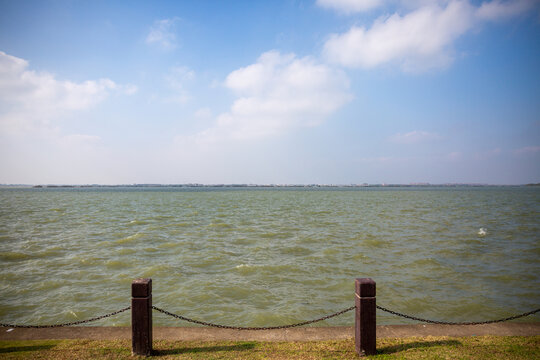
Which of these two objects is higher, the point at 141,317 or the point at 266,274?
the point at 141,317

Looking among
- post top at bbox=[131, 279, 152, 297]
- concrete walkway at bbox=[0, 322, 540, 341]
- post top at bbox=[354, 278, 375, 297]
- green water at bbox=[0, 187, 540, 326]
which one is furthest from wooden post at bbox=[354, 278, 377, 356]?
post top at bbox=[131, 279, 152, 297]

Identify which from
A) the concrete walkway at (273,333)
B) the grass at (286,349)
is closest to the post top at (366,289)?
the grass at (286,349)

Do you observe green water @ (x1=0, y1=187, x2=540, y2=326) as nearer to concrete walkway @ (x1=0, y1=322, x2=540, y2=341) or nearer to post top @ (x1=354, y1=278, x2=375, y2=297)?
concrete walkway @ (x1=0, y1=322, x2=540, y2=341)

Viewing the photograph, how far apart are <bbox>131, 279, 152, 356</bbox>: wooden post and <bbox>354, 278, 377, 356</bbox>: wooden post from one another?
3796 millimetres

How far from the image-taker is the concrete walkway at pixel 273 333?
620cm

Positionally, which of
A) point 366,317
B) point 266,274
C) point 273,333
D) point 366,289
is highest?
point 366,289

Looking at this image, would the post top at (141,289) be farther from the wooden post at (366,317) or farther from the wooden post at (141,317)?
the wooden post at (366,317)

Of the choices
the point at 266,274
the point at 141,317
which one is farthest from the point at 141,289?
the point at 266,274

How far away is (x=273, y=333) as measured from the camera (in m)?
6.50

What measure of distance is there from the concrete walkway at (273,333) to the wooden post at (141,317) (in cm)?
84

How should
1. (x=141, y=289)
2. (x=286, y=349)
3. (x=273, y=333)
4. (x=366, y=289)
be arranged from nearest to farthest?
(x=141, y=289), (x=366, y=289), (x=286, y=349), (x=273, y=333)

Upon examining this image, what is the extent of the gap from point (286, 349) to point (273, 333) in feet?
2.78

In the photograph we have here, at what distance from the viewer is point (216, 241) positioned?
2003 centimetres

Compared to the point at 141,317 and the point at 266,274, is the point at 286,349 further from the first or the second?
the point at 266,274
